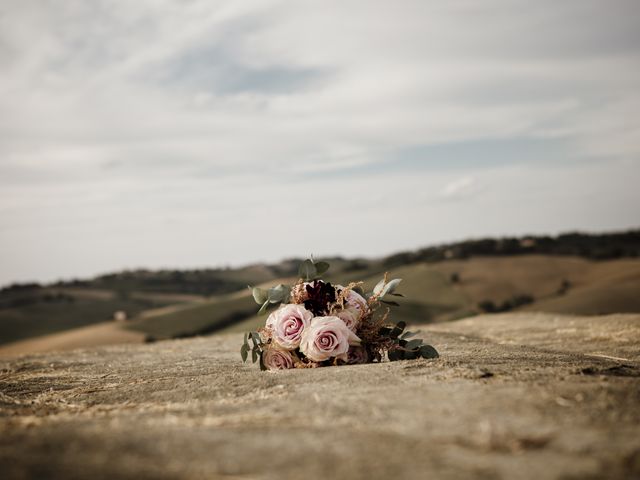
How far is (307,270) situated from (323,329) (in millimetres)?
1042

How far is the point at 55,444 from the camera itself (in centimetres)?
277

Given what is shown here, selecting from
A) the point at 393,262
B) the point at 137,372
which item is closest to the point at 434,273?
the point at 393,262

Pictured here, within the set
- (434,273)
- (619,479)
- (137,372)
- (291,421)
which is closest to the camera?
(619,479)

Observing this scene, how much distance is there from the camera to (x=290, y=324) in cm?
589

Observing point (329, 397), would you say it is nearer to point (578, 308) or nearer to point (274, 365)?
point (274, 365)

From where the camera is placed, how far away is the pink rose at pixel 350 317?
5984 millimetres

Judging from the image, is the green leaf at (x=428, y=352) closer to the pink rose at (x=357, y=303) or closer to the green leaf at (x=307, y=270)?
the pink rose at (x=357, y=303)

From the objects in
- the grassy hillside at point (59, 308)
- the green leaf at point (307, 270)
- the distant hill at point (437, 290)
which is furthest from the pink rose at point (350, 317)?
the grassy hillside at point (59, 308)

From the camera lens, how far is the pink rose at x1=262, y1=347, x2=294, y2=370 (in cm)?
596

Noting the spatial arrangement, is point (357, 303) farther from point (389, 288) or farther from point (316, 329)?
point (316, 329)

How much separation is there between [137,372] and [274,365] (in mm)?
2165

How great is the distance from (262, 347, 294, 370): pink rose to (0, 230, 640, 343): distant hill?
74.3 ft

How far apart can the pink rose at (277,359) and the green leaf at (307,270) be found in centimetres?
92

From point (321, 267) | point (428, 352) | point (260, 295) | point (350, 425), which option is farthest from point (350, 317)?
point (350, 425)
